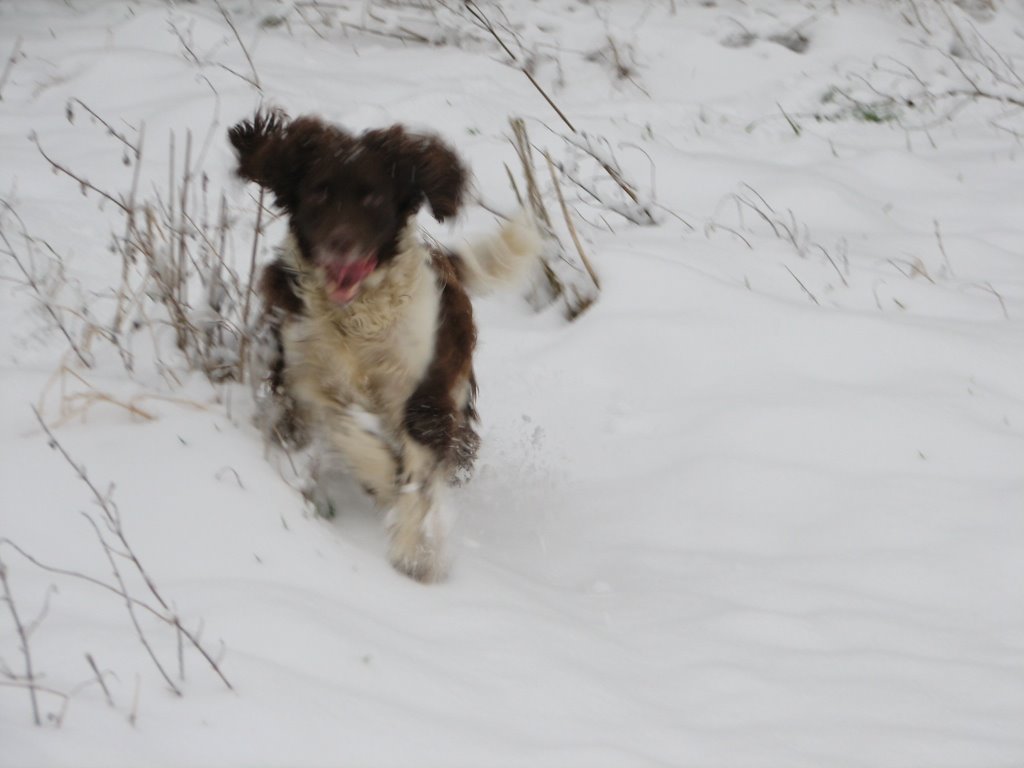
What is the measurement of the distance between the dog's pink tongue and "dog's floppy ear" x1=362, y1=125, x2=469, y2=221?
20 centimetres

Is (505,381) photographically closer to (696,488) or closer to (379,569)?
(696,488)

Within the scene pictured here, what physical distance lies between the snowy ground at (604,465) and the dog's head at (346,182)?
53 cm

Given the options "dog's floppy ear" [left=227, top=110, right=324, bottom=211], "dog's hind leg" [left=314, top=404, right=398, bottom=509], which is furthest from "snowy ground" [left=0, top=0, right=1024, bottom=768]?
"dog's floppy ear" [left=227, top=110, right=324, bottom=211]

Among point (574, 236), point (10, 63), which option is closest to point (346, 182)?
point (574, 236)

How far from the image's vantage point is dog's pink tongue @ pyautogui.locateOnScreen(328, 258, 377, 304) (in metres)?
2.41

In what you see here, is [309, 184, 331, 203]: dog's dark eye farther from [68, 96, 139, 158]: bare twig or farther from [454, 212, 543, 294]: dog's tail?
[68, 96, 139, 158]: bare twig

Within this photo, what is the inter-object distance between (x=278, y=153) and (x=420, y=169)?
0.32m

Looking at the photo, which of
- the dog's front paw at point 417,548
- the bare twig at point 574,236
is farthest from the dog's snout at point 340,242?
the bare twig at point 574,236

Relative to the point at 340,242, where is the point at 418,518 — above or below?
below

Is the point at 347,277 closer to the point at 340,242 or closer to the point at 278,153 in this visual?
the point at 340,242

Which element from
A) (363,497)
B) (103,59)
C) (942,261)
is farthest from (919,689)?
(103,59)

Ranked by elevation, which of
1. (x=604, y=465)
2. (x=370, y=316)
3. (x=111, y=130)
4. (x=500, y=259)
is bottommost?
(x=604, y=465)

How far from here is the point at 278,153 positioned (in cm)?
247

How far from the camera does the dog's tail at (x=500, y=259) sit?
3.10m
